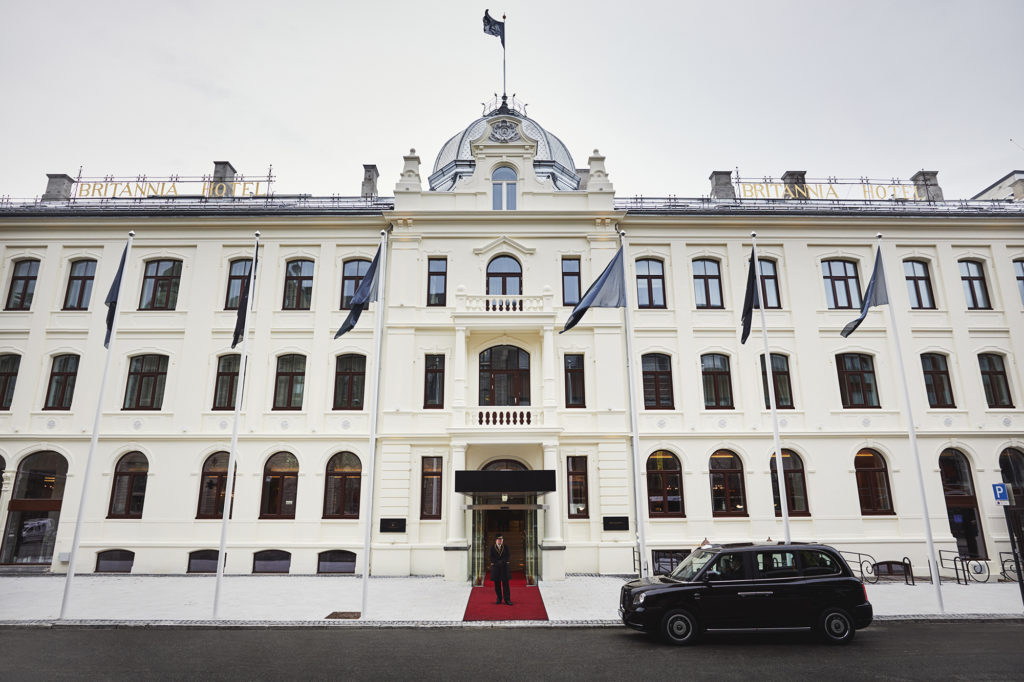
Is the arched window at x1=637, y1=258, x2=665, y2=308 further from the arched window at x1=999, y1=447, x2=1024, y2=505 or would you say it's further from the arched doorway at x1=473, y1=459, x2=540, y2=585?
the arched window at x1=999, y1=447, x2=1024, y2=505

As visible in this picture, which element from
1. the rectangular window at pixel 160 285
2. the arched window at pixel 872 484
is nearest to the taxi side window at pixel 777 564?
the arched window at pixel 872 484

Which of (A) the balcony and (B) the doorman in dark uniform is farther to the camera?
(A) the balcony

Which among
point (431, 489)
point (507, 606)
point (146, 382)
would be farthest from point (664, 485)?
point (146, 382)

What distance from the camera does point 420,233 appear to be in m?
23.3

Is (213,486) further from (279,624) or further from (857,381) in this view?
(857,381)

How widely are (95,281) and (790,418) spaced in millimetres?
28222

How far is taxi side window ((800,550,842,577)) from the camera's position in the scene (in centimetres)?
1204

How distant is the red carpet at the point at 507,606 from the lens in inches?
556

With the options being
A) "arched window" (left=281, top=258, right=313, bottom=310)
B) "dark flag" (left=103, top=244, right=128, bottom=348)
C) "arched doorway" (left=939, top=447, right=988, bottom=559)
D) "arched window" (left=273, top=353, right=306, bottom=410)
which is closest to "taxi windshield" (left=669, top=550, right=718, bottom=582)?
"arched doorway" (left=939, top=447, right=988, bottom=559)

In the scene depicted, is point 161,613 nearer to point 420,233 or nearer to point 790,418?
point 420,233

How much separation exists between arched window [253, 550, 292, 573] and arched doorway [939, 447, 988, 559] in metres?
24.4

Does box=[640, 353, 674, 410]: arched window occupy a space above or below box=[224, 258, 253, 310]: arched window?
below

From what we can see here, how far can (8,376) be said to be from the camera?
22.4 metres

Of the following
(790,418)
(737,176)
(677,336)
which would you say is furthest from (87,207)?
(790,418)
